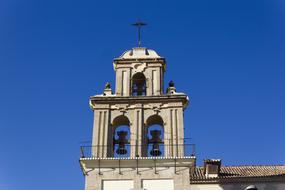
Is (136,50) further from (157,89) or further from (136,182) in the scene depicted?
(136,182)

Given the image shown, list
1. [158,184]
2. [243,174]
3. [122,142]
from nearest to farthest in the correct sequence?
[158,184] → [122,142] → [243,174]

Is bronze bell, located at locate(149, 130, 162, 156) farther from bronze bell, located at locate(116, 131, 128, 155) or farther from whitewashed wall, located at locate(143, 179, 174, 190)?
whitewashed wall, located at locate(143, 179, 174, 190)

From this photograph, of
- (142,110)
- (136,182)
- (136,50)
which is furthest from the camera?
(136,50)

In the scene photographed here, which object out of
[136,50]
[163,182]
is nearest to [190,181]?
[163,182]

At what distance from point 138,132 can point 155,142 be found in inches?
34.5

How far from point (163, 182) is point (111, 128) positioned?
3.18 metres

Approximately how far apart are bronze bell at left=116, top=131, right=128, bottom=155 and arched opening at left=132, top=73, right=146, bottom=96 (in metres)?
2.07

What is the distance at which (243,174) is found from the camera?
30.5 m

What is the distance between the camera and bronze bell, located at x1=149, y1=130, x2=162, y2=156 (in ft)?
97.3

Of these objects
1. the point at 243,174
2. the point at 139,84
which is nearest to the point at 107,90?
the point at 139,84

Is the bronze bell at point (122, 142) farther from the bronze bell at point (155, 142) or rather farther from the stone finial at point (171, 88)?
the stone finial at point (171, 88)

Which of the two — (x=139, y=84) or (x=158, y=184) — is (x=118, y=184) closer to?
(x=158, y=184)

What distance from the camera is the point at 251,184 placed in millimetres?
29781

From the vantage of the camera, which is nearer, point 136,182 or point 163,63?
point 136,182
